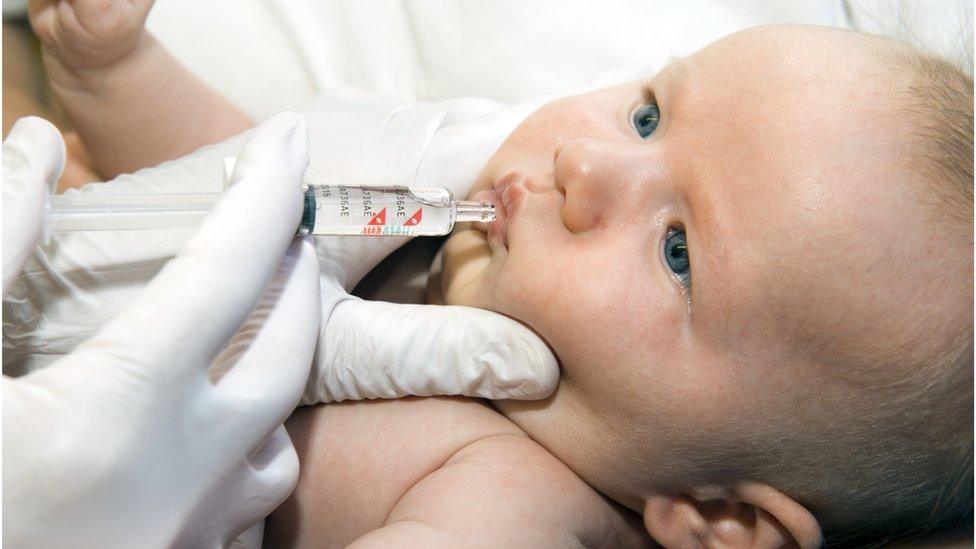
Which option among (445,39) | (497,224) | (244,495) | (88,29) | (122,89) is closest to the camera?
(244,495)

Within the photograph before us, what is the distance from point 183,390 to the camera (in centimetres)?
73

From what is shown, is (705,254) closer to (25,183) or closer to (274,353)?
(274,353)

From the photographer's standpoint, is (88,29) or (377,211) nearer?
(377,211)

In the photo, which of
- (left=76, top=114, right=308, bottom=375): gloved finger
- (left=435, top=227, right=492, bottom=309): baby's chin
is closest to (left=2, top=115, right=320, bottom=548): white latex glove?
(left=76, top=114, right=308, bottom=375): gloved finger

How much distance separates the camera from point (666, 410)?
3.06ft

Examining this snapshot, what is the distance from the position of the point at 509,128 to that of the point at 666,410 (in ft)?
1.80

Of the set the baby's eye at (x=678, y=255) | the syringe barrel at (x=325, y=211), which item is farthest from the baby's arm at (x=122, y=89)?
the baby's eye at (x=678, y=255)

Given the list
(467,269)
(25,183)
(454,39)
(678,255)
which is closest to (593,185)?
(678,255)

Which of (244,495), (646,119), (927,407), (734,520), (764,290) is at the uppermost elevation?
(646,119)

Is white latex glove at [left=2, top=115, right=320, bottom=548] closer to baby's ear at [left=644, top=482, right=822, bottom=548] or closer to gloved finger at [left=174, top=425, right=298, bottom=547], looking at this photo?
gloved finger at [left=174, top=425, right=298, bottom=547]

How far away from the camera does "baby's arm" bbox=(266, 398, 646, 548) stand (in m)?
0.91

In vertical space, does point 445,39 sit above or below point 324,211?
above

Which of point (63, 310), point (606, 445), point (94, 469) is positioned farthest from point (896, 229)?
point (63, 310)

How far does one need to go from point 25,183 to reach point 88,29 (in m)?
0.50
